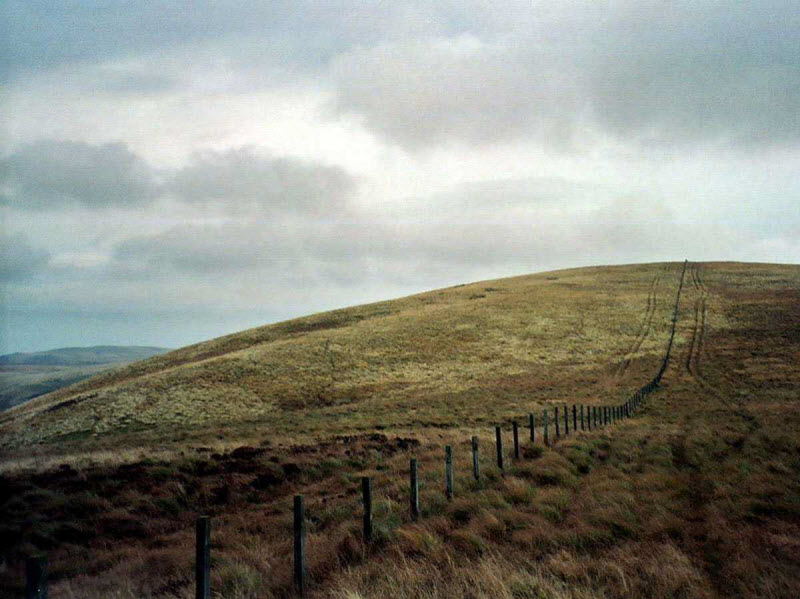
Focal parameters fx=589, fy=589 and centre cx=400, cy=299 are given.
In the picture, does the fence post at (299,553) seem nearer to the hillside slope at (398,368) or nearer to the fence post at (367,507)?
the fence post at (367,507)

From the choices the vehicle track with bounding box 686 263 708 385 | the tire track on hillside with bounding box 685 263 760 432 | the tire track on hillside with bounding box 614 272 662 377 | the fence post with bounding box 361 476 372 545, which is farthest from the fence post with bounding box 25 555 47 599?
the tire track on hillside with bounding box 614 272 662 377

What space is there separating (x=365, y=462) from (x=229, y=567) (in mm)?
10409

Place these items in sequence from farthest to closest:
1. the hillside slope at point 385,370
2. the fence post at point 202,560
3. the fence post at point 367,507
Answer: the hillside slope at point 385,370 → the fence post at point 367,507 → the fence post at point 202,560

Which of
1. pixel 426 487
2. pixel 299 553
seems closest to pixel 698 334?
pixel 426 487

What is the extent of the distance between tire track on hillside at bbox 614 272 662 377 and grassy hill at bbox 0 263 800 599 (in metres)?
0.80

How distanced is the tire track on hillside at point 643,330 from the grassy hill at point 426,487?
80 centimetres

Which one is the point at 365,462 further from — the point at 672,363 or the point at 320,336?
the point at 320,336

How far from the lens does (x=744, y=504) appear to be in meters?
10.1

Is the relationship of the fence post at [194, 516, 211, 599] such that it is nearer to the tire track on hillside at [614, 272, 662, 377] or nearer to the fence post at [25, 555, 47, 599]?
the fence post at [25, 555, 47, 599]

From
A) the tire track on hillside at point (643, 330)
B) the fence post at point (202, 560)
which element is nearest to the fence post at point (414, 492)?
the fence post at point (202, 560)

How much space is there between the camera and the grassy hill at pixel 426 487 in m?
7.23

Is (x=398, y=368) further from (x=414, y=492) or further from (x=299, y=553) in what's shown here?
(x=299, y=553)

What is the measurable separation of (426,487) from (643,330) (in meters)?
57.1

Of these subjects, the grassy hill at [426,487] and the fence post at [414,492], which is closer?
the grassy hill at [426,487]
